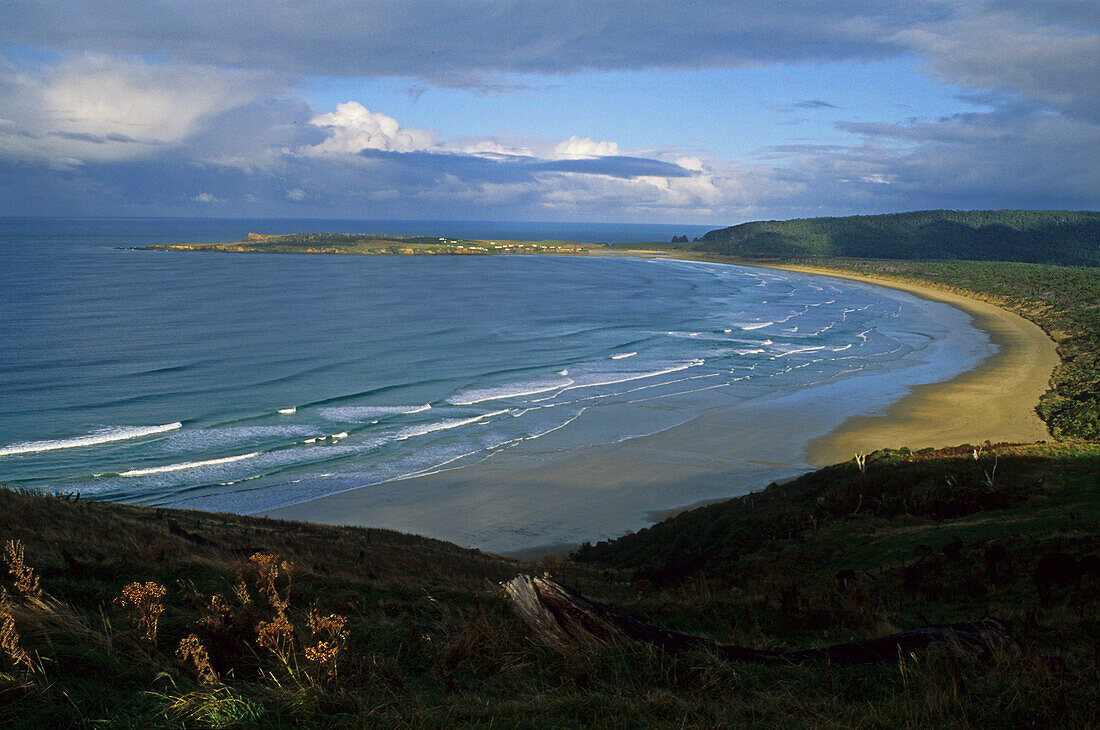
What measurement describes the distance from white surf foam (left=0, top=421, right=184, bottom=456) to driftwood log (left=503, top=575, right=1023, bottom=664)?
28.6 metres

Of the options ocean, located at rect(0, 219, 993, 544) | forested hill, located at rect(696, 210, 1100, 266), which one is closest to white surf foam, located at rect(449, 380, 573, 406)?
ocean, located at rect(0, 219, 993, 544)

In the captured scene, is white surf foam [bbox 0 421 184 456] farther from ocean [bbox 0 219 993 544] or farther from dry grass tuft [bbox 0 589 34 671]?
dry grass tuft [bbox 0 589 34 671]

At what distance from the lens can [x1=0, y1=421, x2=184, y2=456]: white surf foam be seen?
27.9 meters

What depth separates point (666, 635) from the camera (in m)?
6.63

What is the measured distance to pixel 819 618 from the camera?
883 cm

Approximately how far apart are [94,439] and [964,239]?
196659 millimetres

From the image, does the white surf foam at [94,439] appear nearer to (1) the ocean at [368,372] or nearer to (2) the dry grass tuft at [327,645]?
(1) the ocean at [368,372]

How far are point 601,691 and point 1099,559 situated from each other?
307 inches

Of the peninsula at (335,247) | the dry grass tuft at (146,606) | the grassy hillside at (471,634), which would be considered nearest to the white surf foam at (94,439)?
the grassy hillside at (471,634)

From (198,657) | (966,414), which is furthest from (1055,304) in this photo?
(198,657)

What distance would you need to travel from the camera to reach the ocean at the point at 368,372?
91.2 feet

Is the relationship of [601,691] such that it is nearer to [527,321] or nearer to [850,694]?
[850,694]

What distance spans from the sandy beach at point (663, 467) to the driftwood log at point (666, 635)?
564 inches

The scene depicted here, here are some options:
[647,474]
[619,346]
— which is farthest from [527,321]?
[647,474]
